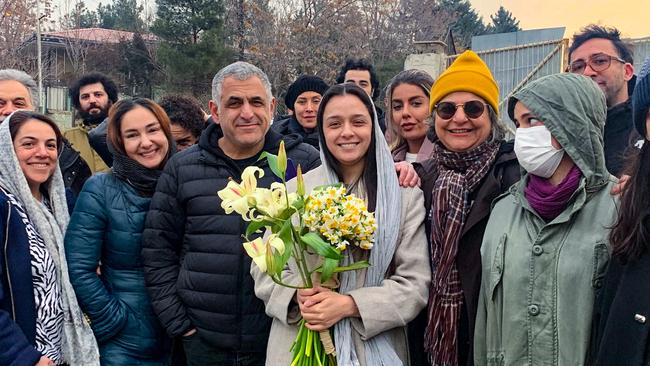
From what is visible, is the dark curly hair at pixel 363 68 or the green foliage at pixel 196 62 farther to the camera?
the green foliage at pixel 196 62

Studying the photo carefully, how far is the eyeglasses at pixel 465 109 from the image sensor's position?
300cm

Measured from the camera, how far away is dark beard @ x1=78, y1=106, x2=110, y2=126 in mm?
5715

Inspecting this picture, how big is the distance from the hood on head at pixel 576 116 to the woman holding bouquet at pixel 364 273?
2.47 ft

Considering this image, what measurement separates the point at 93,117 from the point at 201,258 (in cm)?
313

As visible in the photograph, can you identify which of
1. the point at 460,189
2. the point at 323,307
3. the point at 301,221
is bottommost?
the point at 323,307

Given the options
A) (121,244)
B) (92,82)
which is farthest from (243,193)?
(92,82)

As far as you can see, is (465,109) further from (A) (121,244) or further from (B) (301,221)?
(A) (121,244)

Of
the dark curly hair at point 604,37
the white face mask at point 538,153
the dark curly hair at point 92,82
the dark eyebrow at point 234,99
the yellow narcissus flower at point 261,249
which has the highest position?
the dark curly hair at point 604,37

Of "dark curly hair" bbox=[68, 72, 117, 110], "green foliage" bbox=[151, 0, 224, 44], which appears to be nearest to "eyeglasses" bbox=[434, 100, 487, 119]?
"dark curly hair" bbox=[68, 72, 117, 110]

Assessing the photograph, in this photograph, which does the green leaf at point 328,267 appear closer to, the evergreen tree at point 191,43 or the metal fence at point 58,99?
the evergreen tree at point 191,43

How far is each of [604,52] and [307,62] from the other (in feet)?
71.4

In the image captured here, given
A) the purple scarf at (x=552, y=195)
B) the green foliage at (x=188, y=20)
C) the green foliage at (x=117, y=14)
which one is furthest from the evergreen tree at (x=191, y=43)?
the purple scarf at (x=552, y=195)

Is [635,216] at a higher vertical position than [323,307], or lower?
higher

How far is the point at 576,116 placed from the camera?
244 centimetres
